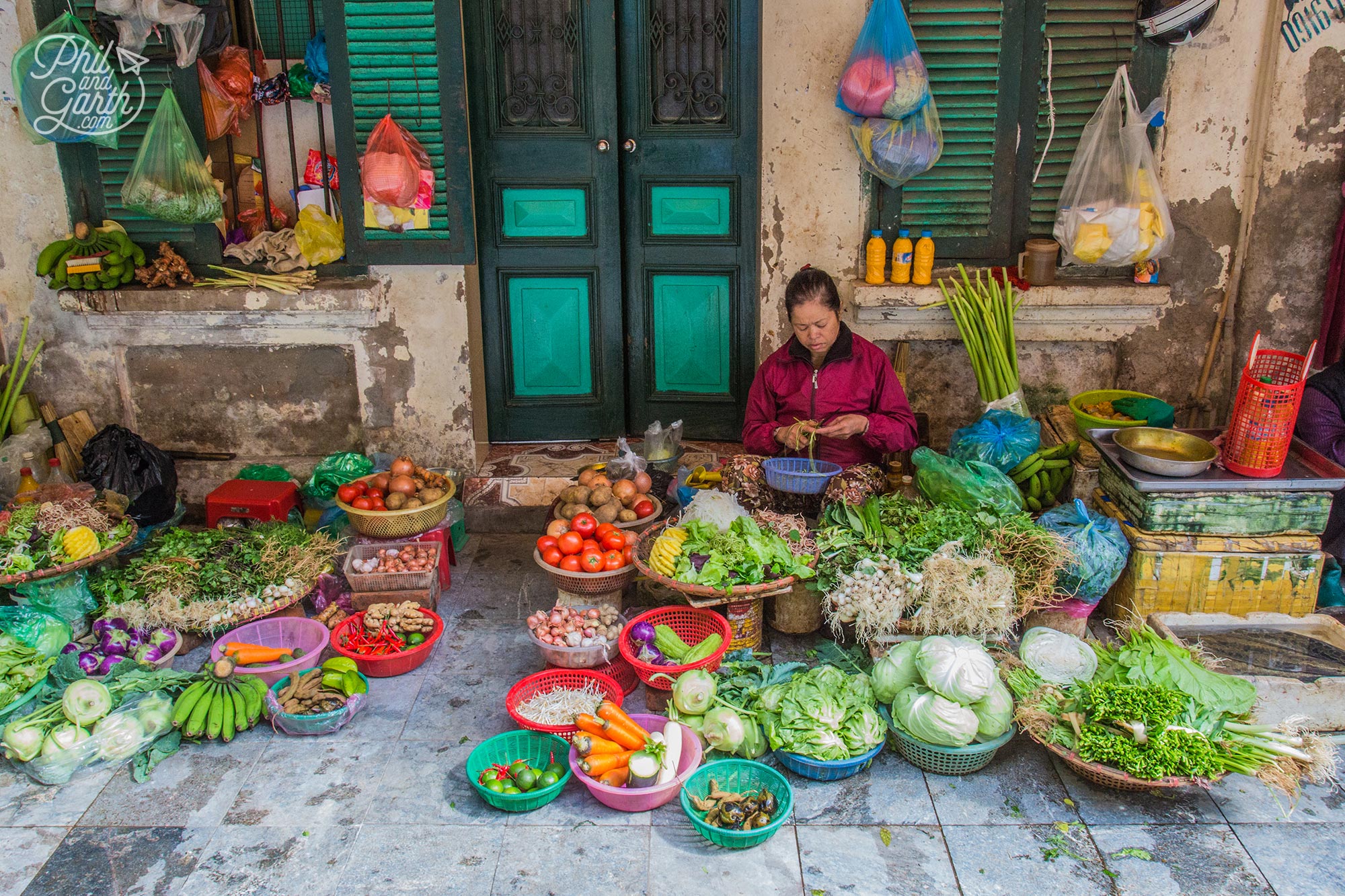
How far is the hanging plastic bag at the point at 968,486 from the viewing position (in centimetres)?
492

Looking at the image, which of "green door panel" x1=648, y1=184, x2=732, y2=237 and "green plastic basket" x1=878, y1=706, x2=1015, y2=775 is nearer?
"green plastic basket" x1=878, y1=706, x2=1015, y2=775

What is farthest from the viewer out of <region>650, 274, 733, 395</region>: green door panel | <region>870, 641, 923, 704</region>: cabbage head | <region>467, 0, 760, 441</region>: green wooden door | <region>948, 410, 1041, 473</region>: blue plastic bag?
<region>650, 274, 733, 395</region>: green door panel

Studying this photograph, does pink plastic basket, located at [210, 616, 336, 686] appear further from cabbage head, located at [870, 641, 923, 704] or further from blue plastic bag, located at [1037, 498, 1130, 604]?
blue plastic bag, located at [1037, 498, 1130, 604]

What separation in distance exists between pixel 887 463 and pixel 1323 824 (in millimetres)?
2673

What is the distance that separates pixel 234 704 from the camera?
4.25 metres

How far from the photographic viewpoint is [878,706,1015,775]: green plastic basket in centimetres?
391

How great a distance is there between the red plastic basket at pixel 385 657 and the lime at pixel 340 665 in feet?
0.29

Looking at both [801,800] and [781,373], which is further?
[781,373]

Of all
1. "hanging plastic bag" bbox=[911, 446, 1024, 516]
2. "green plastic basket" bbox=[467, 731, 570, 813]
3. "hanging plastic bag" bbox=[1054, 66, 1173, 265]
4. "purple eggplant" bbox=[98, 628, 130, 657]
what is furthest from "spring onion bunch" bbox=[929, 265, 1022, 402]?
"purple eggplant" bbox=[98, 628, 130, 657]

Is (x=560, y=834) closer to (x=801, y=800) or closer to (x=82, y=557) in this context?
(x=801, y=800)

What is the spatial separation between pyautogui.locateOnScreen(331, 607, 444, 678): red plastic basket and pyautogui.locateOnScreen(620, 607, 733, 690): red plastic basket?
0.93m

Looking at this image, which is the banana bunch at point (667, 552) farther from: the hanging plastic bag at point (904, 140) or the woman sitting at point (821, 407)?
the hanging plastic bag at point (904, 140)

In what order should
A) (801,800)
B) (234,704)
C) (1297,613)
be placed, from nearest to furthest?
(801,800) < (234,704) < (1297,613)

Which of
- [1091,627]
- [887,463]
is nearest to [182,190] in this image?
[887,463]
